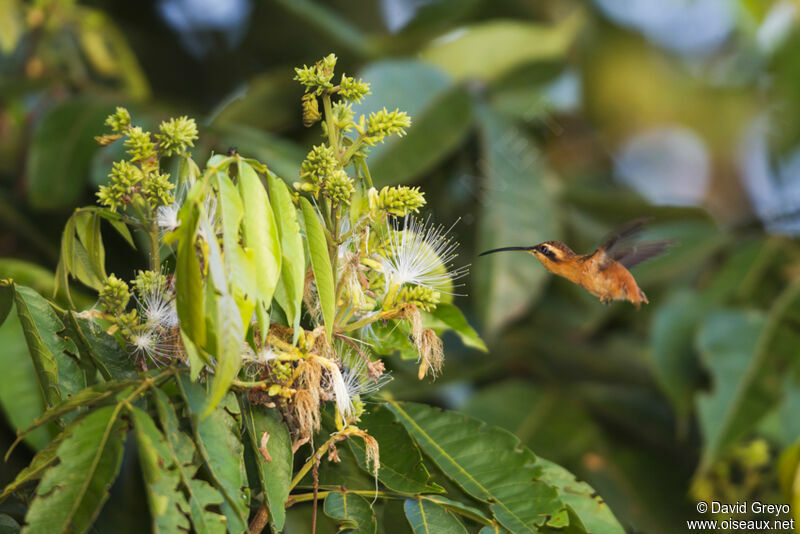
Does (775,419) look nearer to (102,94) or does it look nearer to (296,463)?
(296,463)

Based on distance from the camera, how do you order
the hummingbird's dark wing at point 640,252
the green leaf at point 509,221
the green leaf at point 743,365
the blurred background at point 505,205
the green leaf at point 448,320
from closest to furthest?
the green leaf at point 448,320 < the hummingbird's dark wing at point 640,252 < the green leaf at point 743,365 < the blurred background at point 505,205 < the green leaf at point 509,221

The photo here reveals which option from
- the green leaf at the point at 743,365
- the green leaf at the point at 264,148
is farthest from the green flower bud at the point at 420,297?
the green leaf at the point at 743,365

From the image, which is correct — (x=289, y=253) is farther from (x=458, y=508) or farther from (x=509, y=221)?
(x=509, y=221)

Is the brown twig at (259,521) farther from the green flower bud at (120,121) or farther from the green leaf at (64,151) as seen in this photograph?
the green leaf at (64,151)

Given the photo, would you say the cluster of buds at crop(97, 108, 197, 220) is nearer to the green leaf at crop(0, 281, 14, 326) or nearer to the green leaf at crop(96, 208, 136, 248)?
the green leaf at crop(96, 208, 136, 248)

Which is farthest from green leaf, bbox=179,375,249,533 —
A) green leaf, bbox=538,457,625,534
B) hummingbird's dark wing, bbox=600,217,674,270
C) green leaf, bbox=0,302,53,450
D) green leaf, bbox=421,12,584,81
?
green leaf, bbox=421,12,584,81
